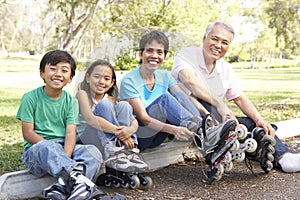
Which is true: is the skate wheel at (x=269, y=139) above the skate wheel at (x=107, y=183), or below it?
above

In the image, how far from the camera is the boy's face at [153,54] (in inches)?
113

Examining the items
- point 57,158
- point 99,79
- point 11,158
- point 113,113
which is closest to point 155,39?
point 99,79

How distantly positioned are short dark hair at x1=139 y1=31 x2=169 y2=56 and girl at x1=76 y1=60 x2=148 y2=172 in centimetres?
28

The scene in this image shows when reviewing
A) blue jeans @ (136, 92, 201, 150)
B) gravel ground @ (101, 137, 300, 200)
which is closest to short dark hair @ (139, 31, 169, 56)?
blue jeans @ (136, 92, 201, 150)

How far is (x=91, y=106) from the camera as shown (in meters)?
2.77

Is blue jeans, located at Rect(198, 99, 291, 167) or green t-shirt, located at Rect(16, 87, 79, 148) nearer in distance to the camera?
green t-shirt, located at Rect(16, 87, 79, 148)

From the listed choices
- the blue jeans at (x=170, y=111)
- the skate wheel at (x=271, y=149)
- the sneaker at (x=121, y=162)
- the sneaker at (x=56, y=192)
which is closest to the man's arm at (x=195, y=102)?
the blue jeans at (x=170, y=111)

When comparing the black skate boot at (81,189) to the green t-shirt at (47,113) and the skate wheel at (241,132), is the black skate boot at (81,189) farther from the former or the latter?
the skate wheel at (241,132)

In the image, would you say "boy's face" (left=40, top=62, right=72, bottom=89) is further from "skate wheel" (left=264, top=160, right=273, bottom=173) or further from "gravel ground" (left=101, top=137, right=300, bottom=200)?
"skate wheel" (left=264, top=160, right=273, bottom=173)

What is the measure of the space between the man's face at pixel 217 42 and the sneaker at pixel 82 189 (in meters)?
1.31

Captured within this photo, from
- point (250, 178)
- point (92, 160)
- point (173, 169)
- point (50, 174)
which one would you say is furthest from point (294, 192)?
point (50, 174)

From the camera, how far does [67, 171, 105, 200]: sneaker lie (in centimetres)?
232

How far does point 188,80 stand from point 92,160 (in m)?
0.92

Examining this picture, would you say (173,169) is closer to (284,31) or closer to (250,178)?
(250,178)
